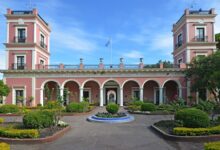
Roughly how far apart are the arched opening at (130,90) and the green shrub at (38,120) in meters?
24.3

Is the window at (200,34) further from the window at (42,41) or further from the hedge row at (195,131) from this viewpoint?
the hedge row at (195,131)

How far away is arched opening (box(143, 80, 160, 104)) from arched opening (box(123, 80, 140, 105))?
1.14m

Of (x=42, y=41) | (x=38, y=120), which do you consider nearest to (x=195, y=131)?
(x=38, y=120)

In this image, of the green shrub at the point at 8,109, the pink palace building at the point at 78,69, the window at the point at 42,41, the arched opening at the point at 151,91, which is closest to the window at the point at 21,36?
the pink palace building at the point at 78,69

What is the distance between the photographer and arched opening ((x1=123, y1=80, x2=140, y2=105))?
37250mm

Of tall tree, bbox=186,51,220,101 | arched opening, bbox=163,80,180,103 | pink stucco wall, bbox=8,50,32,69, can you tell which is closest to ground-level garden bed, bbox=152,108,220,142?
Answer: tall tree, bbox=186,51,220,101

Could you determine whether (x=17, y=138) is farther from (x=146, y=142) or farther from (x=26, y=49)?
(x=26, y=49)

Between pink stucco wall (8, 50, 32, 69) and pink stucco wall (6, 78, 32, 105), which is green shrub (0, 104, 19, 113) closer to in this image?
pink stucco wall (6, 78, 32, 105)

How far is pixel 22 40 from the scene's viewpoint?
35.3 m

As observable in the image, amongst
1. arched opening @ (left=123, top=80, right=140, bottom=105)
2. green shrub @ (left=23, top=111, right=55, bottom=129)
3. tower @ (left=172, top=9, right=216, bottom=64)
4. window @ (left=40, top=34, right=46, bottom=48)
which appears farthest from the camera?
window @ (left=40, top=34, right=46, bottom=48)

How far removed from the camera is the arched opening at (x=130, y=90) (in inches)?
1467

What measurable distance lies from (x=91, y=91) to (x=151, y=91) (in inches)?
338

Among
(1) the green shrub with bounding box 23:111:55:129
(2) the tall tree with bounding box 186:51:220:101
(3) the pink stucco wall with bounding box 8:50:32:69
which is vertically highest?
(3) the pink stucco wall with bounding box 8:50:32:69

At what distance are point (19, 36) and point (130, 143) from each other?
95.9ft
